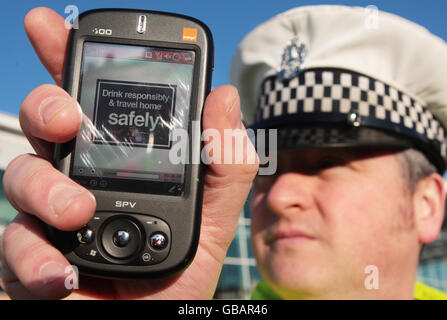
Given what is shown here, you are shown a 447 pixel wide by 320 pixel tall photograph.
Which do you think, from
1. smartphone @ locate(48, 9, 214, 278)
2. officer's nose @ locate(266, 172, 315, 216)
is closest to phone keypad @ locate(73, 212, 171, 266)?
smartphone @ locate(48, 9, 214, 278)

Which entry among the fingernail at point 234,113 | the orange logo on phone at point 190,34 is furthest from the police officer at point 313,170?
the orange logo on phone at point 190,34

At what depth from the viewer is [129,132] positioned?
97 cm

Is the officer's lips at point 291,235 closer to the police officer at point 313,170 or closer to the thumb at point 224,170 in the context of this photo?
the police officer at point 313,170

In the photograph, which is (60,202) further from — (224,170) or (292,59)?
(292,59)

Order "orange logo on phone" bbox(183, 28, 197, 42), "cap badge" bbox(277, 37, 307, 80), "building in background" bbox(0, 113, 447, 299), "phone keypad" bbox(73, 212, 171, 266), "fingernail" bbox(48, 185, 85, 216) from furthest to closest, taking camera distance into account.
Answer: "building in background" bbox(0, 113, 447, 299), "cap badge" bbox(277, 37, 307, 80), "orange logo on phone" bbox(183, 28, 197, 42), "phone keypad" bbox(73, 212, 171, 266), "fingernail" bbox(48, 185, 85, 216)

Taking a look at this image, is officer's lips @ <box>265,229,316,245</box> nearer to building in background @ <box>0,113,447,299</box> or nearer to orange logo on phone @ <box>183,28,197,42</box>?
orange logo on phone @ <box>183,28,197,42</box>

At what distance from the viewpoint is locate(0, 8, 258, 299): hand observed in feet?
2.69

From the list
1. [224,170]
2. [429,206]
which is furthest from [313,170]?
[224,170]

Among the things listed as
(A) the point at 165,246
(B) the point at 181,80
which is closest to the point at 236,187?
(A) the point at 165,246

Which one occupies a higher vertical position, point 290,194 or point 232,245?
point 290,194

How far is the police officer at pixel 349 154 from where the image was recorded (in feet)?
4.72

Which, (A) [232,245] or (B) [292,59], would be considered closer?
(B) [292,59]

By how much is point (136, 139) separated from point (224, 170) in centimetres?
24

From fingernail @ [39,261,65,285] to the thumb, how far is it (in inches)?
12.5
